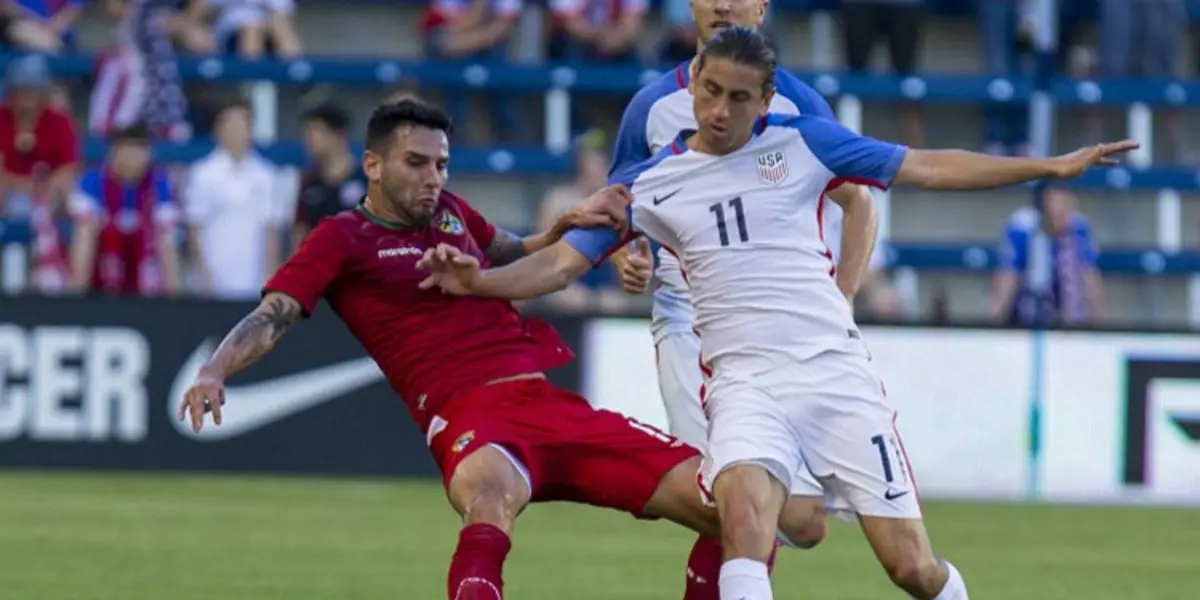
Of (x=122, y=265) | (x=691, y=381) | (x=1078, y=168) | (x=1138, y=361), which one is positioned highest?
(x=1078, y=168)

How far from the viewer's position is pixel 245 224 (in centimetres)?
1614

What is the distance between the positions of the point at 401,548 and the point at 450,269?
424cm

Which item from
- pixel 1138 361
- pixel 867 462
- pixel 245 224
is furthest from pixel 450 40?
pixel 867 462

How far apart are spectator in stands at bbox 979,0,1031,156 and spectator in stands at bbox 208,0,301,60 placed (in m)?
6.23

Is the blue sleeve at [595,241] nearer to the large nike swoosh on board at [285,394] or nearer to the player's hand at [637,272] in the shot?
the player's hand at [637,272]

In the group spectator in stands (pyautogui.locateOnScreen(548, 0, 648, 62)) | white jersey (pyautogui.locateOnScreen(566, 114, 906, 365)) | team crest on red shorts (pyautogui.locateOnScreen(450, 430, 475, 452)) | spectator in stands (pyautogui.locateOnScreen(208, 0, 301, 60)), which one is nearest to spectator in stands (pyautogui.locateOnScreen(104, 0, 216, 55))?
spectator in stands (pyautogui.locateOnScreen(208, 0, 301, 60))

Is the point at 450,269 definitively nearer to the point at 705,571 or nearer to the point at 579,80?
the point at 705,571

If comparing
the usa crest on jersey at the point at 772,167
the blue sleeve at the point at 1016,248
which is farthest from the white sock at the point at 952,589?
the blue sleeve at the point at 1016,248

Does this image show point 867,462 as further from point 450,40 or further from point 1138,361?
point 450,40

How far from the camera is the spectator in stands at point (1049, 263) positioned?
688 inches

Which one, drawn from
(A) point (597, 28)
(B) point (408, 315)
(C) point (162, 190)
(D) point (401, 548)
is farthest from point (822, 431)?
(A) point (597, 28)

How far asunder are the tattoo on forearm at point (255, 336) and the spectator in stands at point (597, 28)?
1200cm

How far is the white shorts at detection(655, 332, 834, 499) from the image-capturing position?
8.17 m

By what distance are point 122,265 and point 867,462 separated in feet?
33.5
